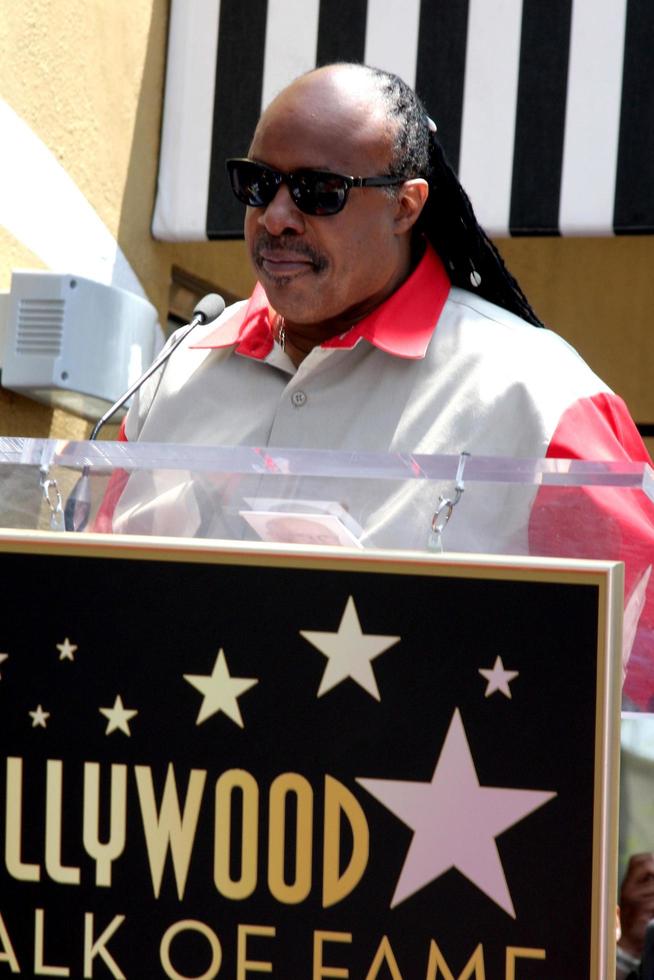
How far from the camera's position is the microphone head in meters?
1.89

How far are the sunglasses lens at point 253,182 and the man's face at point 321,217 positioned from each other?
1 centimetres

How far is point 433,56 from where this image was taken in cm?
388

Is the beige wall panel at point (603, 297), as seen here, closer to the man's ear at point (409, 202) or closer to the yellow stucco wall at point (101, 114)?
the yellow stucco wall at point (101, 114)

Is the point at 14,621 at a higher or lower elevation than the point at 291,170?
lower

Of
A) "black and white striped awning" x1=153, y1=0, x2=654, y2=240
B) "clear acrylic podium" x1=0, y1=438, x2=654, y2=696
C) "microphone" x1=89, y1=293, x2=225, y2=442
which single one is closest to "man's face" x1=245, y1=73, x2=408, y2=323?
"microphone" x1=89, y1=293, x2=225, y2=442

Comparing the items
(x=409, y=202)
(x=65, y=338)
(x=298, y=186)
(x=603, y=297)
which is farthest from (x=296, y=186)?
(x=603, y=297)

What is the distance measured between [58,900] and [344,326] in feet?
3.02

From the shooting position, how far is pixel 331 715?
108cm

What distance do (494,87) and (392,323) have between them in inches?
87.9

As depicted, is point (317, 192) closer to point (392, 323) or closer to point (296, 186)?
point (296, 186)

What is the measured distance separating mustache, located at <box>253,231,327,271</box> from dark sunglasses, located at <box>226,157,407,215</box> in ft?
0.12

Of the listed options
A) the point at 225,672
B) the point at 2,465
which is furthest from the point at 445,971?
the point at 2,465

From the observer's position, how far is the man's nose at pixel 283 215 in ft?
5.75

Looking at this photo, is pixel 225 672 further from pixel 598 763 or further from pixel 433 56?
pixel 433 56
